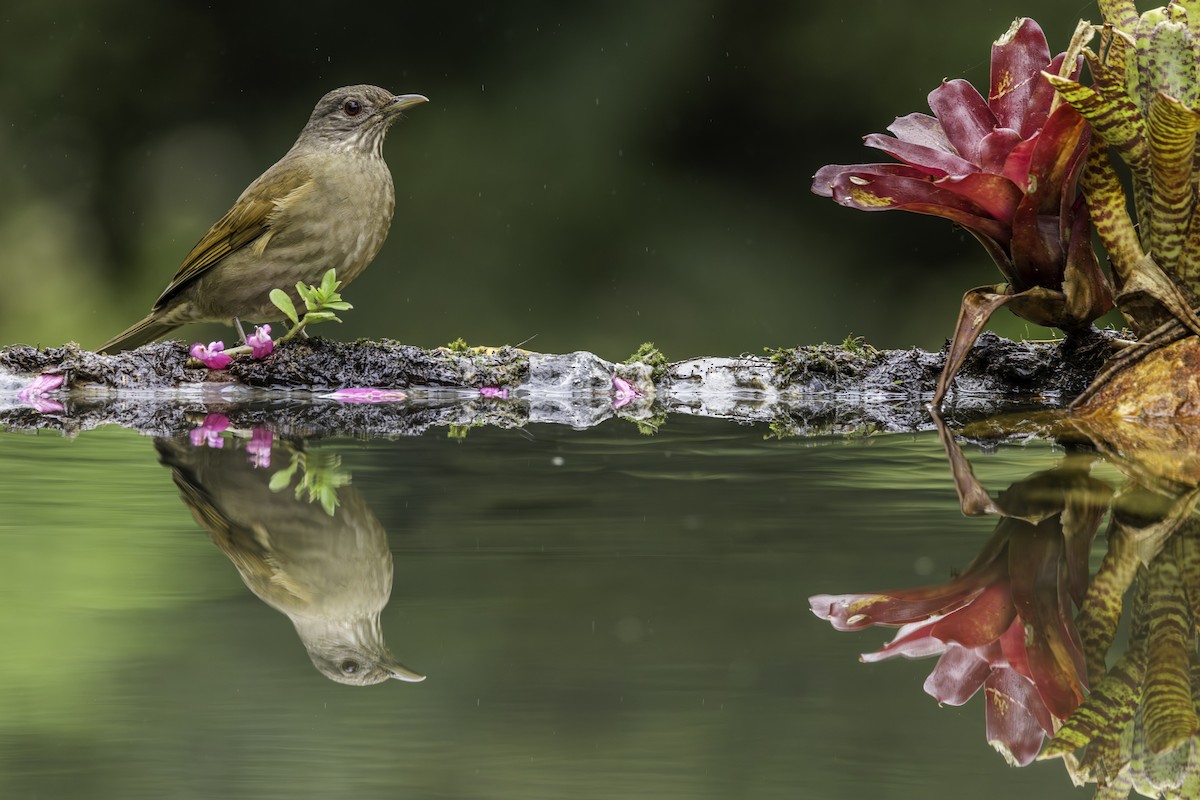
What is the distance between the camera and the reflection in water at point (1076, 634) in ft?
2.41

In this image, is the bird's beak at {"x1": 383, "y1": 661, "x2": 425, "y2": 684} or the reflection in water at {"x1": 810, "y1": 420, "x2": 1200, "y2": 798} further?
the bird's beak at {"x1": 383, "y1": 661, "x2": 425, "y2": 684}

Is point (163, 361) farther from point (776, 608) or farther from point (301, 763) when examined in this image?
point (301, 763)

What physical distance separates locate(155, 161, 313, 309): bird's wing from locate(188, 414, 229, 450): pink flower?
996mm

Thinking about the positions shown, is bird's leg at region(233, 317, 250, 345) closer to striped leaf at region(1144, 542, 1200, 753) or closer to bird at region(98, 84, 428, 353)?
bird at region(98, 84, 428, 353)

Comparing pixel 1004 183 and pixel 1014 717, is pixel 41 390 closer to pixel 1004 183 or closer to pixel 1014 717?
pixel 1004 183

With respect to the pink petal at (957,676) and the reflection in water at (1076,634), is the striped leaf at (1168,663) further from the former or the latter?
the pink petal at (957,676)

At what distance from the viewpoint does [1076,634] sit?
952 millimetres

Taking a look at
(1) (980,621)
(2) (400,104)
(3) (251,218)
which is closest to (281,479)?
(1) (980,621)

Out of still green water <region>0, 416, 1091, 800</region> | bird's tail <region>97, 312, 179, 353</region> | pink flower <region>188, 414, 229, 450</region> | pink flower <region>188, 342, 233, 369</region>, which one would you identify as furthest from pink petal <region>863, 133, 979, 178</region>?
bird's tail <region>97, 312, 179, 353</region>

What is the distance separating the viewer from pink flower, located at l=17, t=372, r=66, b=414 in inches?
109

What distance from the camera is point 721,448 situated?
2.14 metres

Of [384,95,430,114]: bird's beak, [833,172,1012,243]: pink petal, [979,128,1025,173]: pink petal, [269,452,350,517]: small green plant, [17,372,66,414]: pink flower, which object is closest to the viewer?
[269,452,350,517]: small green plant

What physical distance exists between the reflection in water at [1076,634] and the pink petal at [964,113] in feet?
3.32

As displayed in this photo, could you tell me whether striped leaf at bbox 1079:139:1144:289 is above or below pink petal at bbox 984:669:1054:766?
below
